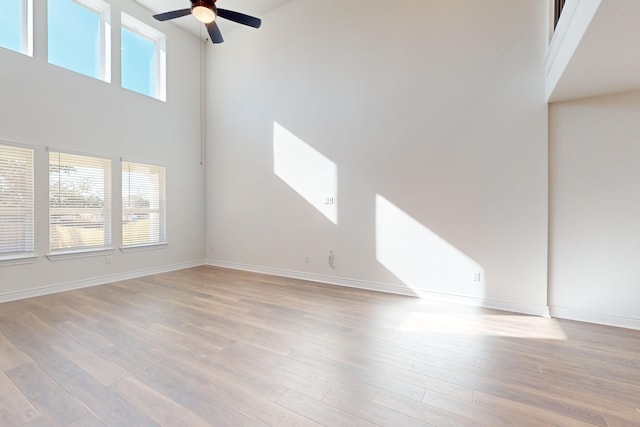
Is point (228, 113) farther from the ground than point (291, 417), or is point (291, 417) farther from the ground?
point (228, 113)

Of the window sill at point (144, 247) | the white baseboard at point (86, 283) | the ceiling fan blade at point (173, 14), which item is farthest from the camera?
the window sill at point (144, 247)

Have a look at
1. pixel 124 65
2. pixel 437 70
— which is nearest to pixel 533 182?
pixel 437 70

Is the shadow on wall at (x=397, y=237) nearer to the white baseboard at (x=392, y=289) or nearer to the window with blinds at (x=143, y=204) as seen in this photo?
the white baseboard at (x=392, y=289)

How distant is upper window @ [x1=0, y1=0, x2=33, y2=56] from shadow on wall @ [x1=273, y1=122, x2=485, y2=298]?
3675 mm

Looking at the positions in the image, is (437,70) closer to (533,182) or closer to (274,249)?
(533,182)

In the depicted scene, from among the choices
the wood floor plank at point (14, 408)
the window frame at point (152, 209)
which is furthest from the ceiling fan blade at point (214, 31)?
the wood floor plank at point (14, 408)

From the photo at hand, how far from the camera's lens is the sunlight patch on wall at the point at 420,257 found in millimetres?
3654

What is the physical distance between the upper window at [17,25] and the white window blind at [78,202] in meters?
1.47

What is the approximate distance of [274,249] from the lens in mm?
5285

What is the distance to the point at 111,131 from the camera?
15.7ft

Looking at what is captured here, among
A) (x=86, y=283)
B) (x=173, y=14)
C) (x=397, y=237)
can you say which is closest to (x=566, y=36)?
(x=397, y=237)

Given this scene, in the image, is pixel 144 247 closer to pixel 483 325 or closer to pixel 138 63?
pixel 138 63

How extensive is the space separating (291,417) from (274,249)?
3.75 meters

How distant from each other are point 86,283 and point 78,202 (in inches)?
50.3
